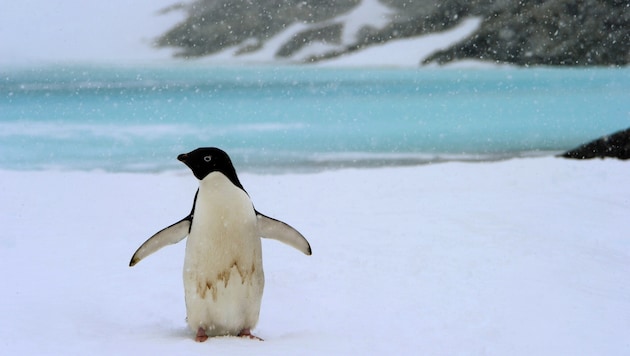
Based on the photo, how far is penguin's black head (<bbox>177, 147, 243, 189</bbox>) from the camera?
285 centimetres

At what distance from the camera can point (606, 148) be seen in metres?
8.71

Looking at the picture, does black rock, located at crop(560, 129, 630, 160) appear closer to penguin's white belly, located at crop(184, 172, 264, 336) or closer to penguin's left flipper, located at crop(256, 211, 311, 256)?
penguin's left flipper, located at crop(256, 211, 311, 256)

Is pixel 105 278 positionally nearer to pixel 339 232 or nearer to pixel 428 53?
pixel 339 232

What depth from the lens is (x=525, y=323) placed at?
381 cm

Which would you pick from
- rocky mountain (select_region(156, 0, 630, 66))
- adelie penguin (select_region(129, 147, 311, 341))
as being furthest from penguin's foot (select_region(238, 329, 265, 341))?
rocky mountain (select_region(156, 0, 630, 66))

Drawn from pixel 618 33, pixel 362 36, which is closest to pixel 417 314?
pixel 362 36

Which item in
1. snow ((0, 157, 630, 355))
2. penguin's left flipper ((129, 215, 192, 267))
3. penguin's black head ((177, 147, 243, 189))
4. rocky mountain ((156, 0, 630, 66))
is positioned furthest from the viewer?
rocky mountain ((156, 0, 630, 66))

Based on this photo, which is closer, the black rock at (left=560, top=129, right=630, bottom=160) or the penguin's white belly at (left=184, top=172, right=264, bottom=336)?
the penguin's white belly at (left=184, top=172, right=264, bottom=336)

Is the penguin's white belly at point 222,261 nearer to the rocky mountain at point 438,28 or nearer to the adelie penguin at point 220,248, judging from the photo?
the adelie penguin at point 220,248

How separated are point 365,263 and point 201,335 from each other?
1895 millimetres

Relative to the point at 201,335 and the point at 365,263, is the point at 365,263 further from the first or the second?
the point at 201,335

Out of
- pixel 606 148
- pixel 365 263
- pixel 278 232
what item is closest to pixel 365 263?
pixel 365 263

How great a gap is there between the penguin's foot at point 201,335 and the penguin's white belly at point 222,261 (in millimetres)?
20

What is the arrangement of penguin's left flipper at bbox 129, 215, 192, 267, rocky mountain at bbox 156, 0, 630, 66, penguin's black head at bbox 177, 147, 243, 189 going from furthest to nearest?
1. rocky mountain at bbox 156, 0, 630, 66
2. penguin's left flipper at bbox 129, 215, 192, 267
3. penguin's black head at bbox 177, 147, 243, 189
